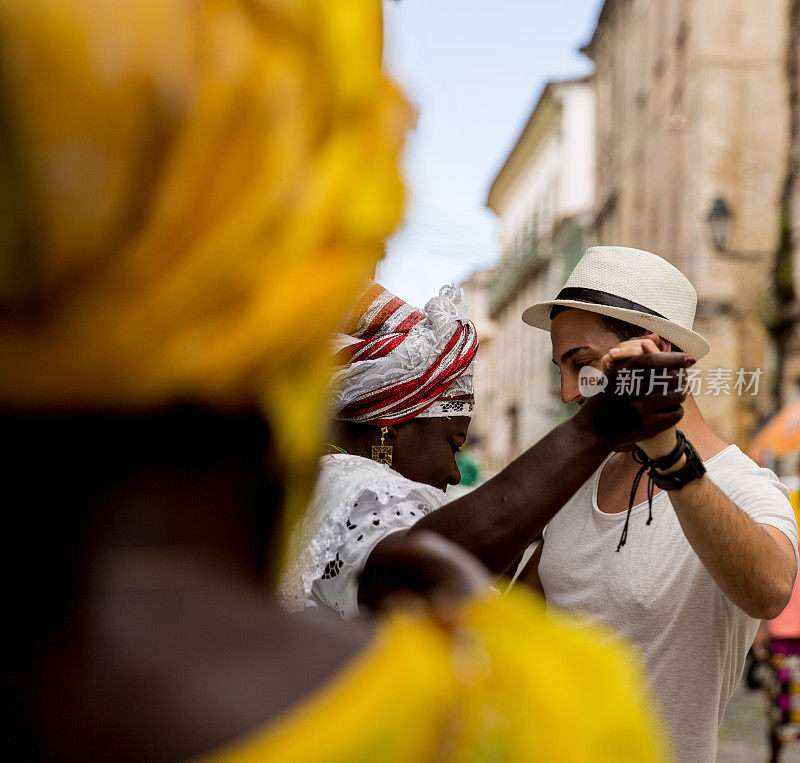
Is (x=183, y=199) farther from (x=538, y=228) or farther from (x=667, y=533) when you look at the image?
(x=538, y=228)

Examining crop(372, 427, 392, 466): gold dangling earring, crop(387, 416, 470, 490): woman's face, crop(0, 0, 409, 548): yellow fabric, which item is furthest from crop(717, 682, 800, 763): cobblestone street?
crop(0, 0, 409, 548): yellow fabric

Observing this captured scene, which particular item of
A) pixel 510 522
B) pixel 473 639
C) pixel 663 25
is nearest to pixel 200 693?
pixel 473 639

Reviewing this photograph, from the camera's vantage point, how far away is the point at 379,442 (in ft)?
6.62

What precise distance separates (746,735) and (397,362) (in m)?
5.80

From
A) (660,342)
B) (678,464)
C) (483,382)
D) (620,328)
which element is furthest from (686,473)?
(483,382)

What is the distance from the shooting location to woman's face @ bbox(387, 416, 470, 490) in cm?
205

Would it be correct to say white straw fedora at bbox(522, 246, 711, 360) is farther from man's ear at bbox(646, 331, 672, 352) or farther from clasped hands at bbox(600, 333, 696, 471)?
clasped hands at bbox(600, 333, 696, 471)

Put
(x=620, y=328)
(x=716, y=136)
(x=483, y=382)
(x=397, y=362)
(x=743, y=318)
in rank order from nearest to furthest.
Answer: (x=397, y=362), (x=620, y=328), (x=743, y=318), (x=716, y=136), (x=483, y=382)

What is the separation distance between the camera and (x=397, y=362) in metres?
1.98

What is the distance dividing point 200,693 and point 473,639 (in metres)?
0.21

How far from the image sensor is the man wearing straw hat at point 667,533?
75.9 inches

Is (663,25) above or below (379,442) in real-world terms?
above

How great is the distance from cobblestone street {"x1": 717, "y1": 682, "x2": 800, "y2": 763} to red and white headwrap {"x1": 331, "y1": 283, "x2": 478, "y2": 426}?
4789mm

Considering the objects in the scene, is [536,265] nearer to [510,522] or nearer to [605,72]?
[605,72]
